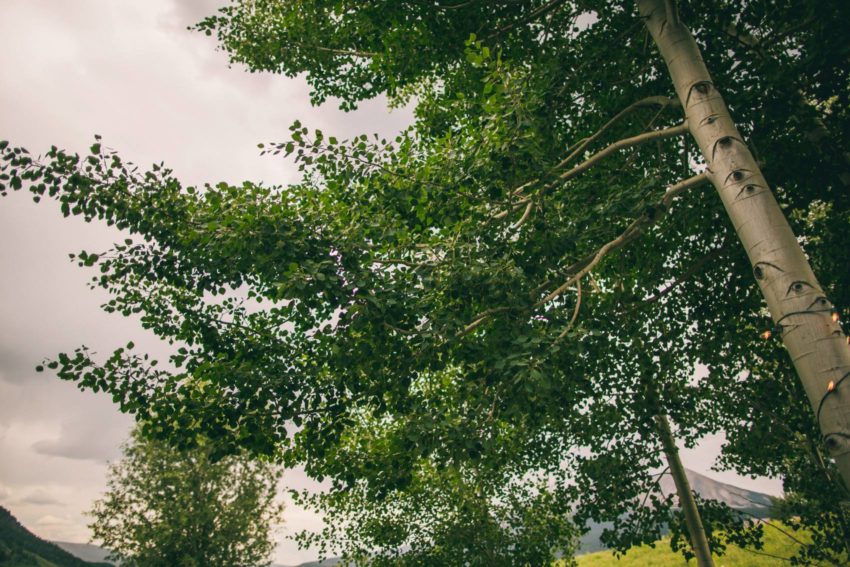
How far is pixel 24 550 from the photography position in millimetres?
115375

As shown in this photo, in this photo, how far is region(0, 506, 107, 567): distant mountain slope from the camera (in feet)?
338

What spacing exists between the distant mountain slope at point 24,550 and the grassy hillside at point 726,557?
124 m

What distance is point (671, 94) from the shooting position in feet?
21.5

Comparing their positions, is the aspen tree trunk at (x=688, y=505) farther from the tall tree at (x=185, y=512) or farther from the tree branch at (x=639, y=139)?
the tall tree at (x=185, y=512)

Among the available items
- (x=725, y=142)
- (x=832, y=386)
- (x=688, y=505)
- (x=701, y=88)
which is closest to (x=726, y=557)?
(x=688, y=505)

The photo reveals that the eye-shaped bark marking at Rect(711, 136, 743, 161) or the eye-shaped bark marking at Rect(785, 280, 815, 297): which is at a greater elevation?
the eye-shaped bark marking at Rect(711, 136, 743, 161)

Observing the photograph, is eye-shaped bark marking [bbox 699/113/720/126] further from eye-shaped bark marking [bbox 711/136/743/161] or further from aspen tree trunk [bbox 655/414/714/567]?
aspen tree trunk [bbox 655/414/714/567]

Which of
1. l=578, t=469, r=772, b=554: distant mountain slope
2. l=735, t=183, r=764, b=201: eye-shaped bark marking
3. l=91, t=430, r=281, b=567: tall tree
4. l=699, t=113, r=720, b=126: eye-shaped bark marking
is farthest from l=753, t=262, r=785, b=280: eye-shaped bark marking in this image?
l=91, t=430, r=281, b=567: tall tree

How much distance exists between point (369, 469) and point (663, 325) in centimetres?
523

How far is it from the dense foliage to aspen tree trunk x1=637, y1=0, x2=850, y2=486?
66cm

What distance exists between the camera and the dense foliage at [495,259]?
3.99 metres

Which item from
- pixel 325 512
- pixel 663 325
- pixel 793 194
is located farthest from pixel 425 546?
pixel 793 194

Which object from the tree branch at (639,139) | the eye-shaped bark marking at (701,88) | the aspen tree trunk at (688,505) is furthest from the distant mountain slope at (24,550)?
the eye-shaped bark marking at (701,88)

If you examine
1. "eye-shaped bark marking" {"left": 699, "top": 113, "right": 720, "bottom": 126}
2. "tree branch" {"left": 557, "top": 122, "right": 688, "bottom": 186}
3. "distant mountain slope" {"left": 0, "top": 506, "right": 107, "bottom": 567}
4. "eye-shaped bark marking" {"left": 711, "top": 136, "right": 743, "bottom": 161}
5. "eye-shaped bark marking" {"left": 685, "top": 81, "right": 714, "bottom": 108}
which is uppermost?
"eye-shaped bark marking" {"left": 685, "top": 81, "right": 714, "bottom": 108}
